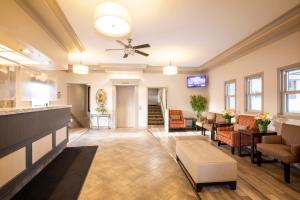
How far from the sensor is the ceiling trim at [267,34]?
11.4 ft

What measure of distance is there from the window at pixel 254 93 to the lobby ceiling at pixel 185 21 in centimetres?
129

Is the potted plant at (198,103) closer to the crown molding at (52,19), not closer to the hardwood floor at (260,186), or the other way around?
the hardwood floor at (260,186)

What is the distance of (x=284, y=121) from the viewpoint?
4109mm

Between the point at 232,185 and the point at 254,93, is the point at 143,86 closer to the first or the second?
the point at 254,93

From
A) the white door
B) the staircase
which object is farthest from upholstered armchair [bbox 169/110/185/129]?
the white door

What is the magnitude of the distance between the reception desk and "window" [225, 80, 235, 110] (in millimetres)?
5948

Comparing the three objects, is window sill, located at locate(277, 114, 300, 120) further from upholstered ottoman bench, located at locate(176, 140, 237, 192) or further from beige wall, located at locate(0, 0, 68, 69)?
beige wall, located at locate(0, 0, 68, 69)

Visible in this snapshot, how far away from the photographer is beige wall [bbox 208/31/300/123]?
12.9 feet

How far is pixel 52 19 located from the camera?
3.51 meters

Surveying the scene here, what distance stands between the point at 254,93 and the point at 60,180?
18.0ft

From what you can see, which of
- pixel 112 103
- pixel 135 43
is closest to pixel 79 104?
pixel 112 103

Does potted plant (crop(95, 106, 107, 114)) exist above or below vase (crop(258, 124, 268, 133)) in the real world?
above

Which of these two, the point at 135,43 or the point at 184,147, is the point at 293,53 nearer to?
the point at 184,147

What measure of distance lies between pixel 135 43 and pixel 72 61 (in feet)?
12.6
